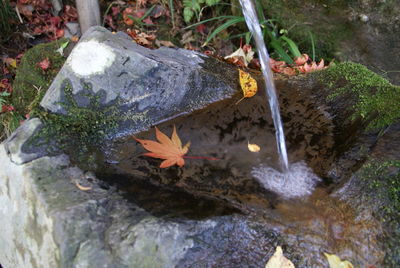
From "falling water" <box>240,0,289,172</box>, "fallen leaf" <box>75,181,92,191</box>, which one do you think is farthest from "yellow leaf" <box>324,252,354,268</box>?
"fallen leaf" <box>75,181,92,191</box>

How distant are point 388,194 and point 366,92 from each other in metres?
0.81

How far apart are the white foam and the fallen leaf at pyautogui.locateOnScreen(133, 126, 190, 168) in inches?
17.4

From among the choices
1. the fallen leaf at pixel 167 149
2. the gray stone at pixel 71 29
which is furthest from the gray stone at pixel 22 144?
the gray stone at pixel 71 29

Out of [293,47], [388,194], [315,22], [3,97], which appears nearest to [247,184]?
[388,194]

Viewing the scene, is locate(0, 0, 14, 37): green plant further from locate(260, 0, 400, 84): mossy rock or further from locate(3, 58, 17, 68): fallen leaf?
locate(260, 0, 400, 84): mossy rock

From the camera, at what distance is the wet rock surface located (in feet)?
5.17

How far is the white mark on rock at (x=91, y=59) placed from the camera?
229 cm

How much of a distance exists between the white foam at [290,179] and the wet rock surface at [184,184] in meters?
0.05

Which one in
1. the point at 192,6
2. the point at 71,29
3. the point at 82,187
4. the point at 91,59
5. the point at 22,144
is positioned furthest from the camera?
the point at 71,29

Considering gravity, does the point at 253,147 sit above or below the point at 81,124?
below

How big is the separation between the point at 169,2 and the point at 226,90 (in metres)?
2.25

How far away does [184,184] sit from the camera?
1956 mm

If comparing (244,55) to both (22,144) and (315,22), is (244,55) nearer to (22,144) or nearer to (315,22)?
(315,22)

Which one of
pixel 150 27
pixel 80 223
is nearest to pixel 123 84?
pixel 80 223
